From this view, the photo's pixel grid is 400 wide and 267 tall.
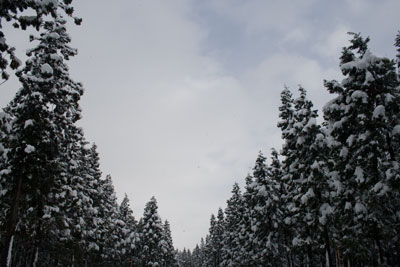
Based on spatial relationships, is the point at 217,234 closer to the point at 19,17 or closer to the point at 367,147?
the point at 367,147

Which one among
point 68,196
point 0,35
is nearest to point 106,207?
point 68,196

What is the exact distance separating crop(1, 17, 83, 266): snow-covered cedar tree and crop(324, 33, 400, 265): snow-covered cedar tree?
18.2 meters

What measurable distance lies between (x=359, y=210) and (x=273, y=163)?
21512 mm

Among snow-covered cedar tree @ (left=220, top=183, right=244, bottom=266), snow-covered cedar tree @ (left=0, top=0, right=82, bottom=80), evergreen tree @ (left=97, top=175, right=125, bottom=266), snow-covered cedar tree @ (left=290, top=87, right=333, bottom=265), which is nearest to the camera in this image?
snow-covered cedar tree @ (left=0, top=0, right=82, bottom=80)

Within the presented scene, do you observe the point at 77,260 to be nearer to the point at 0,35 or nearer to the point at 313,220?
the point at 313,220

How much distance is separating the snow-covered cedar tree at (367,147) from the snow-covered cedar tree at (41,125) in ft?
59.6

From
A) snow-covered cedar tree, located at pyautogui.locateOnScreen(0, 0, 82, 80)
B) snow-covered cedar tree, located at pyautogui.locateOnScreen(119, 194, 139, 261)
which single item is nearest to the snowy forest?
snow-covered cedar tree, located at pyautogui.locateOnScreen(0, 0, 82, 80)

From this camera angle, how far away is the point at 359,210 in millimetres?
18500

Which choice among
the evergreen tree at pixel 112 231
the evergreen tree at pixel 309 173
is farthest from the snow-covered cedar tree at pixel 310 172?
the evergreen tree at pixel 112 231

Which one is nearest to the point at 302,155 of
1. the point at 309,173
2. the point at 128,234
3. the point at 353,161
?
the point at 309,173

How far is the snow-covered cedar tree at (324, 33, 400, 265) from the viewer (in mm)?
17641

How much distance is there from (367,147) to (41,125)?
66.0 feet

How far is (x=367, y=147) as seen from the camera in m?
18.5

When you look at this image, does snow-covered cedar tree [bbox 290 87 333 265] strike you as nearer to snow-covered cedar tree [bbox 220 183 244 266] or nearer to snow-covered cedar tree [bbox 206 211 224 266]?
snow-covered cedar tree [bbox 220 183 244 266]
